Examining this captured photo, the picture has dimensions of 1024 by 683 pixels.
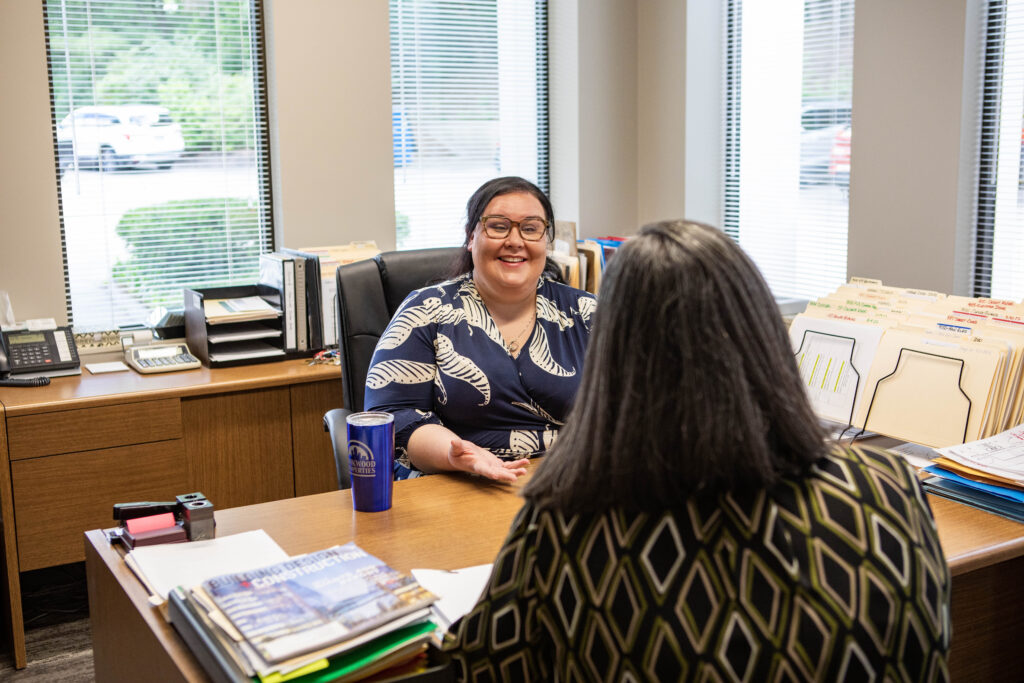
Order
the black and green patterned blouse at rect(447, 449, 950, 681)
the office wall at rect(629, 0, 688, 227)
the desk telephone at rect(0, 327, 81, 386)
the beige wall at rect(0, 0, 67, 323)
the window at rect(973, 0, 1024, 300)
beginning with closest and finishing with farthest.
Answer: the black and green patterned blouse at rect(447, 449, 950, 681), the window at rect(973, 0, 1024, 300), the desk telephone at rect(0, 327, 81, 386), the beige wall at rect(0, 0, 67, 323), the office wall at rect(629, 0, 688, 227)

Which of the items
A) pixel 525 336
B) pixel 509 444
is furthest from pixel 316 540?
pixel 525 336

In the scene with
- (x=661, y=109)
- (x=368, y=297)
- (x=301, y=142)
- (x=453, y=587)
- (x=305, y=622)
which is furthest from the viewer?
(x=661, y=109)

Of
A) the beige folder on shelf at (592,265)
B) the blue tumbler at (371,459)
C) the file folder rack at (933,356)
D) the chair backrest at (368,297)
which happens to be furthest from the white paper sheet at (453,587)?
the beige folder on shelf at (592,265)

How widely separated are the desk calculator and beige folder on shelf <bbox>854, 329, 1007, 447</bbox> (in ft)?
7.01

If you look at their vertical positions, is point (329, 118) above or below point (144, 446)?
above

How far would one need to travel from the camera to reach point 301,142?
3.45m

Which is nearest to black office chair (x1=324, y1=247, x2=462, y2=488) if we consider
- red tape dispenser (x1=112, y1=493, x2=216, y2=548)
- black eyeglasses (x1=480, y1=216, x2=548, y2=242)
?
black eyeglasses (x1=480, y1=216, x2=548, y2=242)

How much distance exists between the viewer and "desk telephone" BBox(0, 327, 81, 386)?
2.91 meters

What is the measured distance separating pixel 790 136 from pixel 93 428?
2.67m

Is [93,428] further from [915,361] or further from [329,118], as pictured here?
[915,361]

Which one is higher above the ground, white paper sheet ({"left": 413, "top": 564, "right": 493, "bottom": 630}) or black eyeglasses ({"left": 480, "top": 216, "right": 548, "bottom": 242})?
black eyeglasses ({"left": 480, "top": 216, "right": 548, "bottom": 242})

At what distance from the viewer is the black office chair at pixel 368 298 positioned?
245cm

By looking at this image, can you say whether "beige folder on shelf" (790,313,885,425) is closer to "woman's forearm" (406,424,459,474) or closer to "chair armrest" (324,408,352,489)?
"woman's forearm" (406,424,459,474)

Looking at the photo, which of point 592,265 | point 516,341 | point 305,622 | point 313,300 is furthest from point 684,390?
point 313,300
